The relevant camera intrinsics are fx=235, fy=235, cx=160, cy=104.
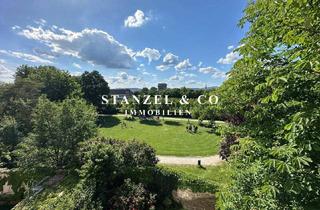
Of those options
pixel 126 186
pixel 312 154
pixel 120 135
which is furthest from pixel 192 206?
pixel 120 135

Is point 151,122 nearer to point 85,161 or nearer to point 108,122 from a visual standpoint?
point 108,122

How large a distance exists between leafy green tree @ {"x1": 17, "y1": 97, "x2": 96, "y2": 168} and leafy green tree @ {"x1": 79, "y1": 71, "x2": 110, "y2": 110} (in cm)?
3594

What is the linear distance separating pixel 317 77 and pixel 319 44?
52 centimetres

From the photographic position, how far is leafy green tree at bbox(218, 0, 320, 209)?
3.11 metres

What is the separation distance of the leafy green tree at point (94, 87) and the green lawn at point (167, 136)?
8112 mm

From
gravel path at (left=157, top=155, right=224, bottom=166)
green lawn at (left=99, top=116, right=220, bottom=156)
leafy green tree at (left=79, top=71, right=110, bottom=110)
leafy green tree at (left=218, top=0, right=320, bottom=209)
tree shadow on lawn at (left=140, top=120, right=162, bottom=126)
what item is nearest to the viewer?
leafy green tree at (left=218, top=0, right=320, bottom=209)

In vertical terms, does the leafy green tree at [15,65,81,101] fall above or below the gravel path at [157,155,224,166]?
above

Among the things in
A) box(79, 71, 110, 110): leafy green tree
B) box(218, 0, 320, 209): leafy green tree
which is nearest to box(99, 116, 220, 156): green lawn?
box(79, 71, 110, 110): leafy green tree

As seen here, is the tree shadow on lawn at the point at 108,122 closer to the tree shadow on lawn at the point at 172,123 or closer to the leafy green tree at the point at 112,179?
the tree shadow on lawn at the point at 172,123

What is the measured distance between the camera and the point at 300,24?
3.48 metres

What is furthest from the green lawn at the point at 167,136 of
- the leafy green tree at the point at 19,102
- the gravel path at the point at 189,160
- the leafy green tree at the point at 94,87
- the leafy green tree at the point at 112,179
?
the leafy green tree at the point at 94,87

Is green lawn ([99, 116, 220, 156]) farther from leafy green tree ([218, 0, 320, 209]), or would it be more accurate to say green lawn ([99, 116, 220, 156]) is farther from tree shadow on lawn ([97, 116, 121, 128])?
leafy green tree ([218, 0, 320, 209])

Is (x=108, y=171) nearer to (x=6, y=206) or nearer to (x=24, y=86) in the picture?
(x=6, y=206)

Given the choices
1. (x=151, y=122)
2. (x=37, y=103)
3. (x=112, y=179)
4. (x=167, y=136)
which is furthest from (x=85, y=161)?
(x=151, y=122)
